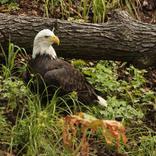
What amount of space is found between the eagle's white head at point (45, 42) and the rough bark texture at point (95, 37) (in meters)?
0.29

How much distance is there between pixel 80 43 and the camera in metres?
6.06

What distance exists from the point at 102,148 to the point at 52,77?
2.79 ft

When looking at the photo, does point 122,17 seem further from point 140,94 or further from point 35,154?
point 35,154

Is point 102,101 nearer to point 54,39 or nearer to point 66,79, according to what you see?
point 66,79

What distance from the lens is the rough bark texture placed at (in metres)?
6.05

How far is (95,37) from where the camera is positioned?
6.06 metres

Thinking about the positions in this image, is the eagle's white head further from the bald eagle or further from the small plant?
the small plant

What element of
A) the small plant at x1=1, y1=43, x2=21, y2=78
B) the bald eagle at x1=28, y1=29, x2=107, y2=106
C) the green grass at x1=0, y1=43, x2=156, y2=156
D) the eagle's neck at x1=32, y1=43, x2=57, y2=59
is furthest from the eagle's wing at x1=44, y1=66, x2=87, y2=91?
the small plant at x1=1, y1=43, x2=21, y2=78

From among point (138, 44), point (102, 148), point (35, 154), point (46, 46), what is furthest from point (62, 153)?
point (138, 44)

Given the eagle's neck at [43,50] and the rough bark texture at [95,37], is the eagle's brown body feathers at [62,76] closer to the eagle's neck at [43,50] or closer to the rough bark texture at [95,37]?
the eagle's neck at [43,50]

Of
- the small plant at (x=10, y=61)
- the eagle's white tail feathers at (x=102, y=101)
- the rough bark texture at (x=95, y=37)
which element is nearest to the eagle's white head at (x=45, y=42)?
the small plant at (x=10, y=61)

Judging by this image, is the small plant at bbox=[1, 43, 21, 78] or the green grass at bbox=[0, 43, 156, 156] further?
the small plant at bbox=[1, 43, 21, 78]

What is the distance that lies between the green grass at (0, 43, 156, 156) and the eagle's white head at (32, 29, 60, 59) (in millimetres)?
221

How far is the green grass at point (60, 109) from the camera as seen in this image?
4.77 meters
